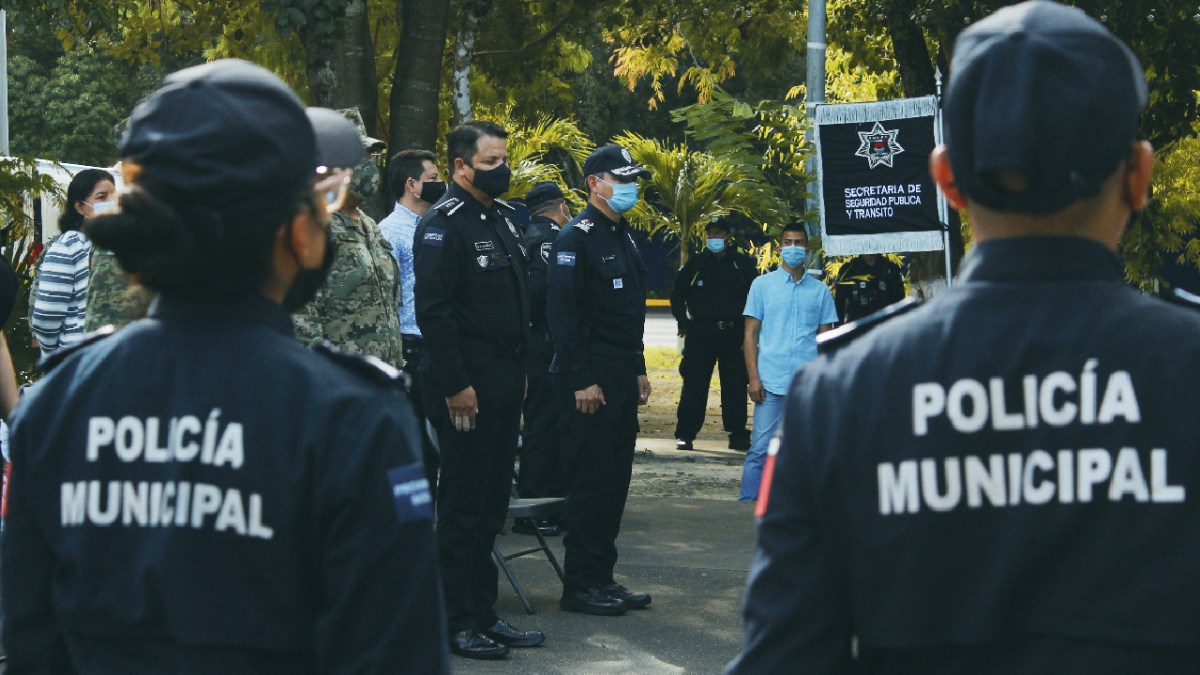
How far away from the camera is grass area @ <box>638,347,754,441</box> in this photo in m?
15.3

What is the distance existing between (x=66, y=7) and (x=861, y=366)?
42.1 ft

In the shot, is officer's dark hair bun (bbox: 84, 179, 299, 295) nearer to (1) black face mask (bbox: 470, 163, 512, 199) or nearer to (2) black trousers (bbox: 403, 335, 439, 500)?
(2) black trousers (bbox: 403, 335, 439, 500)

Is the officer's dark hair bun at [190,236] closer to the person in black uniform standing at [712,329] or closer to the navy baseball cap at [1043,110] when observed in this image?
the navy baseball cap at [1043,110]

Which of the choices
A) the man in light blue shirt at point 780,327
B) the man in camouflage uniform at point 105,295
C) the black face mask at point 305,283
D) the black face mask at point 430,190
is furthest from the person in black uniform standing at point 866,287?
the black face mask at point 305,283

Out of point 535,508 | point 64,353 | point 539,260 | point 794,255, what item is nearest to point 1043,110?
point 64,353

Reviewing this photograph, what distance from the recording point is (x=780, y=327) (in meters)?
9.85

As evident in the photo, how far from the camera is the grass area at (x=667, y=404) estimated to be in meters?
15.3

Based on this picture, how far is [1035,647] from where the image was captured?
178 centimetres

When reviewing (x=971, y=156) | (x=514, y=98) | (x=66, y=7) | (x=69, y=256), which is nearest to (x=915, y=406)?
(x=971, y=156)

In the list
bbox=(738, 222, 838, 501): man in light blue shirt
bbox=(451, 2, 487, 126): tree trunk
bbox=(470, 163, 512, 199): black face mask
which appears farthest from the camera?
bbox=(451, 2, 487, 126): tree trunk

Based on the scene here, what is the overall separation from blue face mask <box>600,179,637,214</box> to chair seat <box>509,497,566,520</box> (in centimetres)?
142

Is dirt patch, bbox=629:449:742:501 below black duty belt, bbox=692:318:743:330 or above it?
below

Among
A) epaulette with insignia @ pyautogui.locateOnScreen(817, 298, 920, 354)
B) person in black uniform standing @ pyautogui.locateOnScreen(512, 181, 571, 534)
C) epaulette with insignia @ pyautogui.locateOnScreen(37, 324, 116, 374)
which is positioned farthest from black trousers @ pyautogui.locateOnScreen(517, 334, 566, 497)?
epaulette with insignia @ pyautogui.locateOnScreen(817, 298, 920, 354)

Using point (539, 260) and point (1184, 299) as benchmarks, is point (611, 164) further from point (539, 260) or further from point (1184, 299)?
point (1184, 299)
